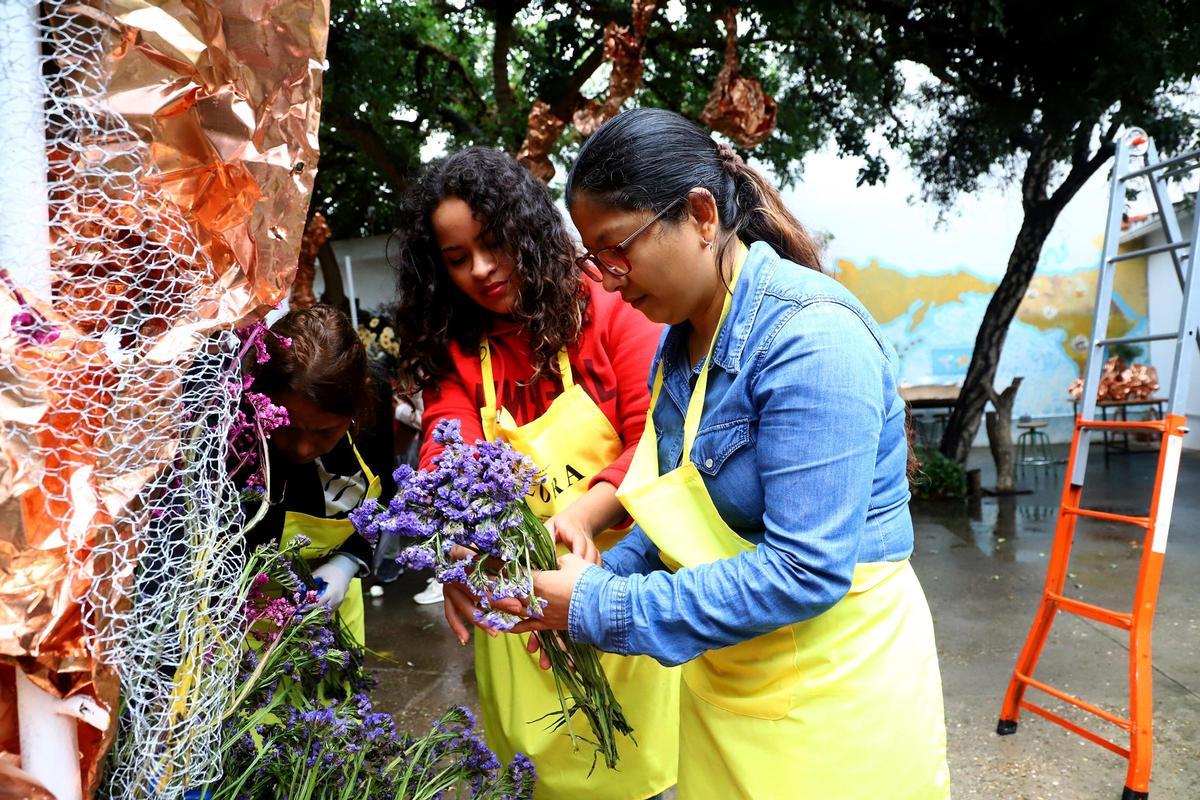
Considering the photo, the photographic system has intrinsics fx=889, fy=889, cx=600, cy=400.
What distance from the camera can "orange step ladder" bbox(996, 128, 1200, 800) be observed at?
2.63 m

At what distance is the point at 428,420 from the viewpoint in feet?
6.10

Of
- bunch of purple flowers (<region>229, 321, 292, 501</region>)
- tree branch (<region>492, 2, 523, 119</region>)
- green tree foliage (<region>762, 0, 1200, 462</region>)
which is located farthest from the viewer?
tree branch (<region>492, 2, 523, 119</region>)

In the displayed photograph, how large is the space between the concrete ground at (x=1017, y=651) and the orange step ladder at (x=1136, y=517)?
0.16m

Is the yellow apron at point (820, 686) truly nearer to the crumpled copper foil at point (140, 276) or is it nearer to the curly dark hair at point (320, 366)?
the crumpled copper foil at point (140, 276)

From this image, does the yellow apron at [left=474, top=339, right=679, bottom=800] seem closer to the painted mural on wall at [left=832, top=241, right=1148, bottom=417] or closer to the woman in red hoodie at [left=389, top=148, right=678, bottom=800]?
the woman in red hoodie at [left=389, top=148, right=678, bottom=800]

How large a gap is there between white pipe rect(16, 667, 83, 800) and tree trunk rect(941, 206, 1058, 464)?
8.02m

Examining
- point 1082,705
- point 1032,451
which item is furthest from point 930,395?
point 1082,705

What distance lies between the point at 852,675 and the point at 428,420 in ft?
3.38

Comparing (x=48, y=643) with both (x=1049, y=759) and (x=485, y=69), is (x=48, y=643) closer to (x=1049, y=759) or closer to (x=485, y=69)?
(x=1049, y=759)

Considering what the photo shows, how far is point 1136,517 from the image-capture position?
9.74ft

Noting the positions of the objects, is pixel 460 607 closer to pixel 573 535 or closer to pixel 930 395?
pixel 573 535

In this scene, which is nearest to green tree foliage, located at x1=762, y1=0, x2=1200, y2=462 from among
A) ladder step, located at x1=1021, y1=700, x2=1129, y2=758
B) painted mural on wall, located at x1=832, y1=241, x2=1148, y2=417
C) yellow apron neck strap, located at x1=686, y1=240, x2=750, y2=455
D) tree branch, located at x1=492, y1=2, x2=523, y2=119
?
tree branch, located at x1=492, y1=2, x2=523, y2=119

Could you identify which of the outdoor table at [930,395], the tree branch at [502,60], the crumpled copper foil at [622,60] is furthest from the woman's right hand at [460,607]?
the outdoor table at [930,395]

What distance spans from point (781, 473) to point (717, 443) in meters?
0.14
